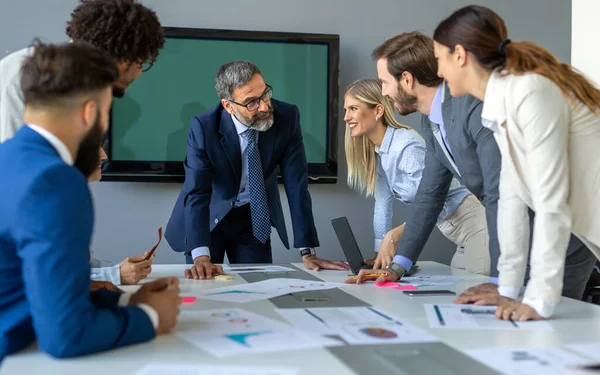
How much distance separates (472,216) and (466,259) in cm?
19

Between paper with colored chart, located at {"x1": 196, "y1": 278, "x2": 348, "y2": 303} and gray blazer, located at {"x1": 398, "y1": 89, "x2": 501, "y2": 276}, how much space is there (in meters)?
0.45

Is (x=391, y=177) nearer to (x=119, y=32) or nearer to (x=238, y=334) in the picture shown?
(x=119, y=32)

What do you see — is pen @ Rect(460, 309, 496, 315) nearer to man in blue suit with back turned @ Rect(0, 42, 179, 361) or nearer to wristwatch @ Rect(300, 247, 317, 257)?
man in blue suit with back turned @ Rect(0, 42, 179, 361)

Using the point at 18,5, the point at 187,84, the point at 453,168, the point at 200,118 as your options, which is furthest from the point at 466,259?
the point at 18,5

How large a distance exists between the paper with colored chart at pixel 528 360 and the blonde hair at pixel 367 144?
79.0 inches

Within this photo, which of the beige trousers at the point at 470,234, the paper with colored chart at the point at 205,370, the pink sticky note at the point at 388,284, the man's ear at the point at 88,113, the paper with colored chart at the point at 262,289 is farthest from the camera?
the beige trousers at the point at 470,234

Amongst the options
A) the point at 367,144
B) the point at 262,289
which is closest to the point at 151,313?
the point at 262,289

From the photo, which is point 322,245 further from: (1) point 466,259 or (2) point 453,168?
(2) point 453,168

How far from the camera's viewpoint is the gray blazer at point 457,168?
2023mm

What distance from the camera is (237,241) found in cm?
302

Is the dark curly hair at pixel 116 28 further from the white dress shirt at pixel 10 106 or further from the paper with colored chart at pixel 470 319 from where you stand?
the paper with colored chart at pixel 470 319

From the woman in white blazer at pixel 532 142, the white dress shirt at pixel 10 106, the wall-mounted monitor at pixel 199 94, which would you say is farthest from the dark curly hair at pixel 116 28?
the wall-mounted monitor at pixel 199 94

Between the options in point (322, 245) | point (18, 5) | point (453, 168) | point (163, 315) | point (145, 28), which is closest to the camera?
point (163, 315)

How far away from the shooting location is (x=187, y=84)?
3.97m
